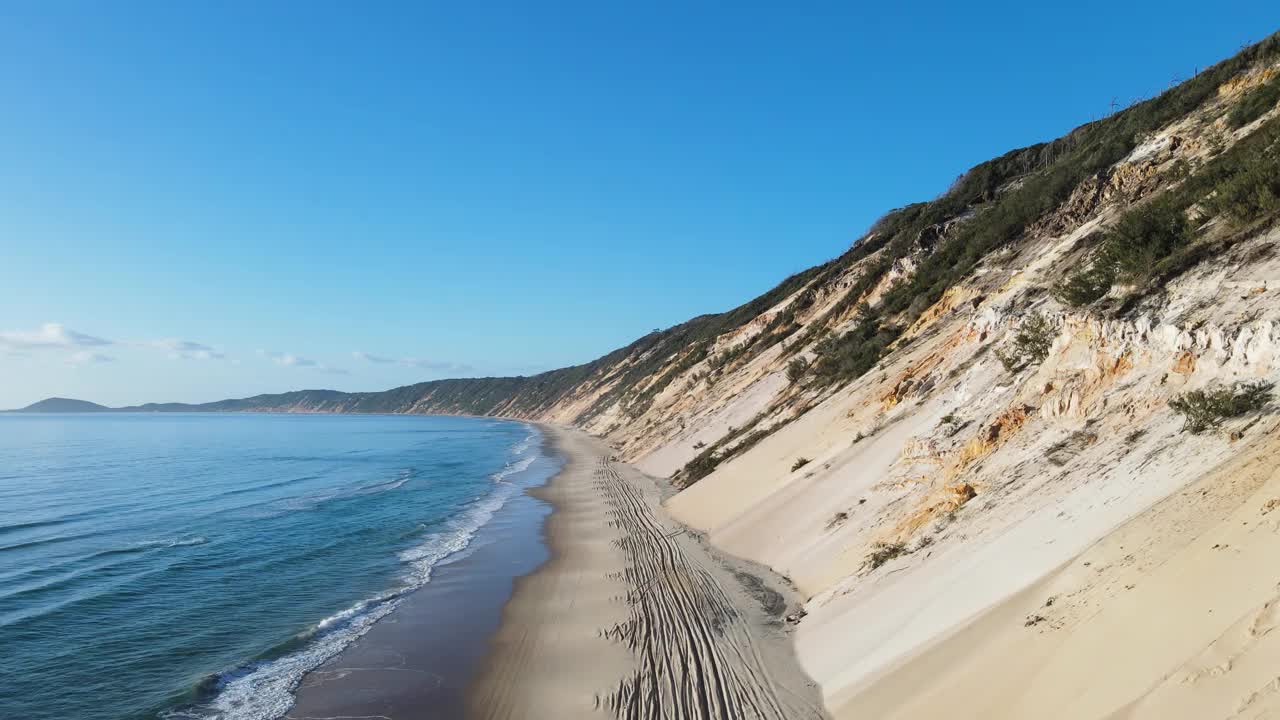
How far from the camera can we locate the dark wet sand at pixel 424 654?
34.5 feet

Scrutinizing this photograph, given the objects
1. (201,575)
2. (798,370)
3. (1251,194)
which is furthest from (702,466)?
(1251,194)

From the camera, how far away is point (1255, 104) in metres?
17.1

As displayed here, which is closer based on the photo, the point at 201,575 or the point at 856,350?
the point at 201,575

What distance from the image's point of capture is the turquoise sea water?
11477mm

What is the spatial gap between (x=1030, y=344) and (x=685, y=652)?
9650 millimetres

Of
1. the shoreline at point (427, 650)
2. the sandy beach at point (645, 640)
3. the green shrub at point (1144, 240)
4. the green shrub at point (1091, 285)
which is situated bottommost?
the sandy beach at point (645, 640)

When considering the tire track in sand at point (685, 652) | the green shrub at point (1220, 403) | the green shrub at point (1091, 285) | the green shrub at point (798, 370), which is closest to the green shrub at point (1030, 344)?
the green shrub at point (1091, 285)

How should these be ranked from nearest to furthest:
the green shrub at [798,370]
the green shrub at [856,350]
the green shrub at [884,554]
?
the green shrub at [884,554], the green shrub at [856,350], the green shrub at [798,370]

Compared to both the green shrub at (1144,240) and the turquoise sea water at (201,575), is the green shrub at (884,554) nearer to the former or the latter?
the green shrub at (1144,240)

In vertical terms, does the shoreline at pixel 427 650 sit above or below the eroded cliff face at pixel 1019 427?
below

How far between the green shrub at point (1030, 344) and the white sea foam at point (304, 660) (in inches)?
609

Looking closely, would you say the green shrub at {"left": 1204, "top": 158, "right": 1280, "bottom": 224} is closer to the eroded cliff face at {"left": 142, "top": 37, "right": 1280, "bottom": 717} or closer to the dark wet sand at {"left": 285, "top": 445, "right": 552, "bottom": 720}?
the eroded cliff face at {"left": 142, "top": 37, "right": 1280, "bottom": 717}

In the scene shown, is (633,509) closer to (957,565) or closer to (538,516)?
(538,516)

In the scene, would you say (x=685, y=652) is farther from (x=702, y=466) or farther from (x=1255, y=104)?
(x=1255, y=104)
